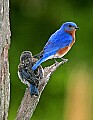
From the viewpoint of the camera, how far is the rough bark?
3.67 m

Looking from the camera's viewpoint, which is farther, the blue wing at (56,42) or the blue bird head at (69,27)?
the blue bird head at (69,27)

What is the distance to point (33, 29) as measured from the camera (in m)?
8.31

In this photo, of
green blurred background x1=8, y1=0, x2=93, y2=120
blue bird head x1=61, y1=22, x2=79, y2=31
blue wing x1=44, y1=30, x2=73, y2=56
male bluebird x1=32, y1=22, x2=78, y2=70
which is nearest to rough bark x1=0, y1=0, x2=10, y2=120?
male bluebird x1=32, y1=22, x2=78, y2=70

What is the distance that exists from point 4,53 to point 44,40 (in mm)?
4539

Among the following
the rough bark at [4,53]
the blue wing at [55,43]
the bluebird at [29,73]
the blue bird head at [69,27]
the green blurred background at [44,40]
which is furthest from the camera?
the green blurred background at [44,40]

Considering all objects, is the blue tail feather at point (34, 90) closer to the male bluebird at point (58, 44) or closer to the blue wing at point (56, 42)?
the male bluebird at point (58, 44)

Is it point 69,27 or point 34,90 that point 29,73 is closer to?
point 34,90

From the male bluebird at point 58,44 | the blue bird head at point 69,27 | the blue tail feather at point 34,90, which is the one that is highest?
the blue bird head at point 69,27

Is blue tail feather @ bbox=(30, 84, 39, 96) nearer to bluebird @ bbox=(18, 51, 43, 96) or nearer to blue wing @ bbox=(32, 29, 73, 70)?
bluebird @ bbox=(18, 51, 43, 96)

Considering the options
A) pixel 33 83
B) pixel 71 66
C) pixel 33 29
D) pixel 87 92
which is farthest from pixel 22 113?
pixel 33 29

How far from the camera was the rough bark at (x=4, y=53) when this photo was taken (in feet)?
12.1

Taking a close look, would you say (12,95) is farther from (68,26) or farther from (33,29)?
(68,26)

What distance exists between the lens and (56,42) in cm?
Answer: 468

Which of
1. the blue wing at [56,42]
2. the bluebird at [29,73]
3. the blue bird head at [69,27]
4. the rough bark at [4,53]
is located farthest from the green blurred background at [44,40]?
the rough bark at [4,53]
